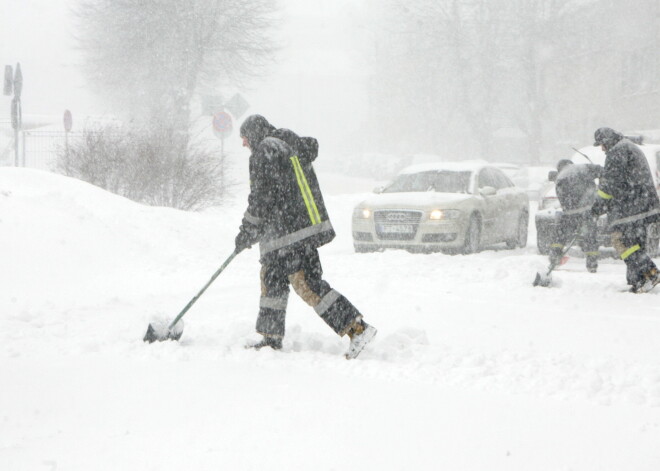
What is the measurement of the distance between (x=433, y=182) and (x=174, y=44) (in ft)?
65.8

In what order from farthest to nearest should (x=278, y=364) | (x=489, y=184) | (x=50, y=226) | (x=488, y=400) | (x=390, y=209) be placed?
(x=489, y=184) → (x=390, y=209) → (x=50, y=226) → (x=278, y=364) → (x=488, y=400)

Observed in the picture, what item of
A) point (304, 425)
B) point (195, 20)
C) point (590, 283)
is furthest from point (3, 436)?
point (195, 20)

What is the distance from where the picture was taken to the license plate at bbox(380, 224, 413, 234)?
1220 cm

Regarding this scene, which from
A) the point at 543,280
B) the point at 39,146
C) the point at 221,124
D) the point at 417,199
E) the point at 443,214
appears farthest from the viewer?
the point at 39,146

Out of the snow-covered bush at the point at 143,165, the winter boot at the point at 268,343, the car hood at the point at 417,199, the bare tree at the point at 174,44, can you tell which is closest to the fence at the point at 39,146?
the bare tree at the point at 174,44

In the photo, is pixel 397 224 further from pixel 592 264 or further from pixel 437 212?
pixel 592 264

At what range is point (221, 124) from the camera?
17719 mm

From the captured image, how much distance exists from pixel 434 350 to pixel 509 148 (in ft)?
180

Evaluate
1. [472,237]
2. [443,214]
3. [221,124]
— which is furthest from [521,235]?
[221,124]

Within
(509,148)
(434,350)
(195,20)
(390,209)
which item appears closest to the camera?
(434,350)

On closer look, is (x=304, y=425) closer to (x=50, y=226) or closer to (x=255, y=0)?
(x=50, y=226)

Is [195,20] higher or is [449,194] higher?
[195,20]

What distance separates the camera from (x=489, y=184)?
1373cm

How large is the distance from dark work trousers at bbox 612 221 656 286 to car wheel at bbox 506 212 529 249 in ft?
18.8
